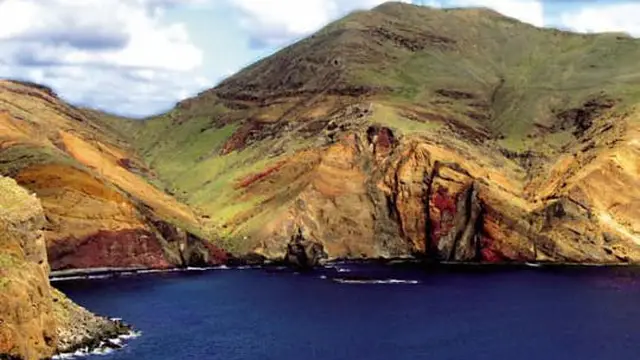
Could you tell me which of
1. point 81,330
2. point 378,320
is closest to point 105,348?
point 81,330

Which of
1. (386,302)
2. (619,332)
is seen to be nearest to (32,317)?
(386,302)

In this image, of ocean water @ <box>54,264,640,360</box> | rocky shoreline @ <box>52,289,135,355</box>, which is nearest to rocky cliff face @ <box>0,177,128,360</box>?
rocky shoreline @ <box>52,289,135,355</box>

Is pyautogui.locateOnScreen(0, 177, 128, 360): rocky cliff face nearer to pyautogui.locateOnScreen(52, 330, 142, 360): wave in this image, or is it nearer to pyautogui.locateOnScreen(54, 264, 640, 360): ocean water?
pyautogui.locateOnScreen(52, 330, 142, 360): wave

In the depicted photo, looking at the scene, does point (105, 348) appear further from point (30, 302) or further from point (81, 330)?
point (30, 302)

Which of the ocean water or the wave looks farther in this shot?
the ocean water

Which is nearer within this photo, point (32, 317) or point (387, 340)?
point (32, 317)

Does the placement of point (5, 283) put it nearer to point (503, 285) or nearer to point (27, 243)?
point (27, 243)
